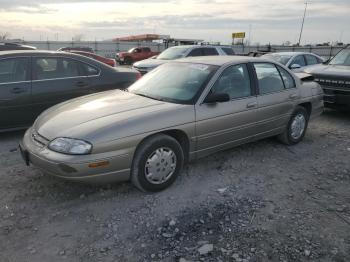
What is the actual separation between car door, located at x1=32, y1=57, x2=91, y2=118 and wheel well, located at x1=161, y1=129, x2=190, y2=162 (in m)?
2.80

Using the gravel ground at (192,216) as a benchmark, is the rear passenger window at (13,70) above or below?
above

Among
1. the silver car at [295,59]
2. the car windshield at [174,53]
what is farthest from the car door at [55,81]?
the car windshield at [174,53]

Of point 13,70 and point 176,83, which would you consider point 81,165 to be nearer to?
point 176,83

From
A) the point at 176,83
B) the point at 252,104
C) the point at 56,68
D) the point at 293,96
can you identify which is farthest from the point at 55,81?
the point at 293,96

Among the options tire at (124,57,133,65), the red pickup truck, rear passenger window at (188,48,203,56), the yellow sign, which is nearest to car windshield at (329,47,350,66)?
rear passenger window at (188,48,203,56)

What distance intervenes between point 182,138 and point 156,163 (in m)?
0.50

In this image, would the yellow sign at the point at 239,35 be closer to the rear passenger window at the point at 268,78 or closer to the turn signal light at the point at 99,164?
the rear passenger window at the point at 268,78

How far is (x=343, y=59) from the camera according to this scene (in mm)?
8375

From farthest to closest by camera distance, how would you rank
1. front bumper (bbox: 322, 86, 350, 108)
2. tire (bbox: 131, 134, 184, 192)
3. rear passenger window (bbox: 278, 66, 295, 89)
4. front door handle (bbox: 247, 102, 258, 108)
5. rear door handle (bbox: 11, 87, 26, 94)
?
front bumper (bbox: 322, 86, 350, 108)
rear door handle (bbox: 11, 87, 26, 94)
rear passenger window (bbox: 278, 66, 295, 89)
front door handle (bbox: 247, 102, 258, 108)
tire (bbox: 131, 134, 184, 192)

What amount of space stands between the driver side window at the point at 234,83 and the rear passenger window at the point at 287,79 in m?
0.91

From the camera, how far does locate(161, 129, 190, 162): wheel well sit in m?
4.14

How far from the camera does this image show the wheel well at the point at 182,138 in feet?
13.6

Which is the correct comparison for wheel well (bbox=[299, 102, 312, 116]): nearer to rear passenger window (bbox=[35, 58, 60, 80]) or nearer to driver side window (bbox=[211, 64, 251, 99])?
driver side window (bbox=[211, 64, 251, 99])

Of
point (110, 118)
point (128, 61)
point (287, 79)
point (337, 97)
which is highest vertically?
point (287, 79)
